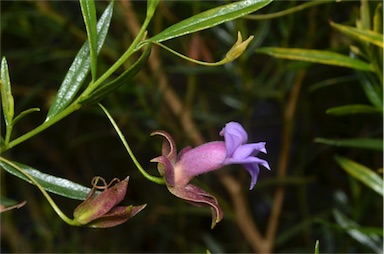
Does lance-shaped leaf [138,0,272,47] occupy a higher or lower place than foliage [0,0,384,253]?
higher

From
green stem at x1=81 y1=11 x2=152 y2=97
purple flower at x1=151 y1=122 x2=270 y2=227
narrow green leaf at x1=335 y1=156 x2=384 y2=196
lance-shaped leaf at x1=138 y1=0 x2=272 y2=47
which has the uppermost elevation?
lance-shaped leaf at x1=138 y1=0 x2=272 y2=47

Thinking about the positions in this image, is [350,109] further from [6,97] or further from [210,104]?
[210,104]

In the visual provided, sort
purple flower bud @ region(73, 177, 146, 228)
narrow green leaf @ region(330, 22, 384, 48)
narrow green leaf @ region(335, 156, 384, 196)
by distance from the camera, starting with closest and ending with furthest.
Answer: purple flower bud @ region(73, 177, 146, 228) → narrow green leaf @ region(330, 22, 384, 48) → narrow green leaf @ region(335, 156, 384, 196)

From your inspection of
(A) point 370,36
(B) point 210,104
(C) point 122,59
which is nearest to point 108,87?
(C) point 122,59

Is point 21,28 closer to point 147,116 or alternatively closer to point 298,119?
point 147,116

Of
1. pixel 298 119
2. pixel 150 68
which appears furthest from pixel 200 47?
pixel 298 119

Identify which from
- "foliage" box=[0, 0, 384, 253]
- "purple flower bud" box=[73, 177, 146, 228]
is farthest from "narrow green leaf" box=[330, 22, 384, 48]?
"purple flower bud" box=[73, 177, 146, 228]

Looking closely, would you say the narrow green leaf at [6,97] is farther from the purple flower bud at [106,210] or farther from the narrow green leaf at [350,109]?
the narrow green leaf at [350,109]

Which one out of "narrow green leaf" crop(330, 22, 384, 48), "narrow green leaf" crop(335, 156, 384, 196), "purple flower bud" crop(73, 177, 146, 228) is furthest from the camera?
"narrow green leaf" crop(335, 156, 384, 196)

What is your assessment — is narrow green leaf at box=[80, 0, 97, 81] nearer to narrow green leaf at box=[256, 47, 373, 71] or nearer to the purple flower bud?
the purple flower bud

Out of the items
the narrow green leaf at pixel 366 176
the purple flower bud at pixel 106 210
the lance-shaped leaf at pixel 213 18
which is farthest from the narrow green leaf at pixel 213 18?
the narrow green leaf at pixel 366 176
